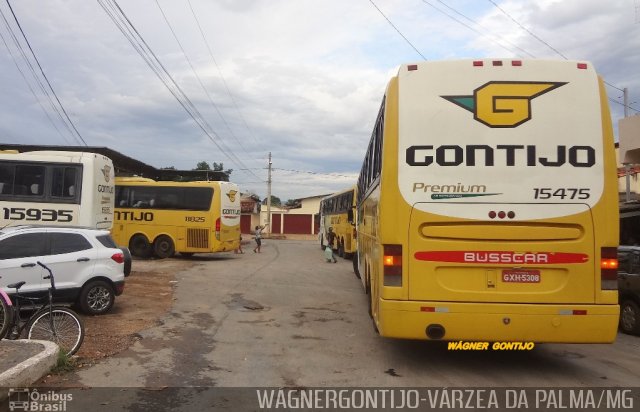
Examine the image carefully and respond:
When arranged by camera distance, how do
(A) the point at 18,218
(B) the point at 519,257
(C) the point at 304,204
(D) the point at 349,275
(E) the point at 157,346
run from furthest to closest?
1. (C) the point at 304,204
2. (D) the point at 349,275
3. (A) the point at 18,218
4. (E) the point at 157,346
5. (B) the point at 519,257

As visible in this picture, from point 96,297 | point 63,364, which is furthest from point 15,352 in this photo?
point 96,297

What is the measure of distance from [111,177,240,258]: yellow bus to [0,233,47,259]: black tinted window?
43.2ft

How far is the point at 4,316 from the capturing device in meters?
6.67

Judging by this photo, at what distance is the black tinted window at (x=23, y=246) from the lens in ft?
28.8

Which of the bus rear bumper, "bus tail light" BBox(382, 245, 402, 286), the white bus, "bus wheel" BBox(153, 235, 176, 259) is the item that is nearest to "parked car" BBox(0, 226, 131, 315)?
the white bus

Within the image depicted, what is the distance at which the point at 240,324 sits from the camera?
9.45 m

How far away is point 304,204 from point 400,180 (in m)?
65.2

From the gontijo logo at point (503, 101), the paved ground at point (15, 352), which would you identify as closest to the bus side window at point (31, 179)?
the paved ground at point (15, 352)

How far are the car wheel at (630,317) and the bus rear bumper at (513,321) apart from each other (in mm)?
3714

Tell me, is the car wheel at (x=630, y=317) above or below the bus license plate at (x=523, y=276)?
below

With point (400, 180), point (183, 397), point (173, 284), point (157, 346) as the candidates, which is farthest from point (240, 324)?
point (173, 284)

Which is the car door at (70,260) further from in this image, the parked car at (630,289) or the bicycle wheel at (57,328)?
the parked car at (630,289)

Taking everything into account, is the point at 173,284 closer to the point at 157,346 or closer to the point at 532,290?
the point at 157,346

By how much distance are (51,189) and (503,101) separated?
12.1 meters
